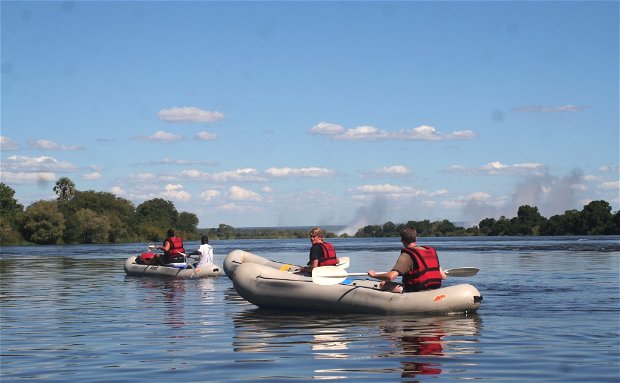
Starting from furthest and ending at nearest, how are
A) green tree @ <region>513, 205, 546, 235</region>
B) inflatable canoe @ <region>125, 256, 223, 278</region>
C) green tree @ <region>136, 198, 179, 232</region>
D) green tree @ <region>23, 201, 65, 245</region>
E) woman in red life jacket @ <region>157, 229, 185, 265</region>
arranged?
1. green tree @ <region>136, 198, 179, 232</region>
2. green tree @ <region>513, 205, 546, 235</region>
3. green tree @ <region>23, 201, 65, 245</region>
4. woman in red life jacket @ <region>157, 229, 185, 265</region>
5. inflatable canoe @ <region>125, 256, 223, 278</region>

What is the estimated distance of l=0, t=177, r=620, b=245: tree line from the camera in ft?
321

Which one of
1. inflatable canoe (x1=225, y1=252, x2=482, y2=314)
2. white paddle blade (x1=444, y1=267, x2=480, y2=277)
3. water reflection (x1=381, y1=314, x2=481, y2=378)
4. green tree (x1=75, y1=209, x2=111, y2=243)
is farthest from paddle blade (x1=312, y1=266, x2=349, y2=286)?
green tree (x1=75, y1=209, x2=111, y2=243)

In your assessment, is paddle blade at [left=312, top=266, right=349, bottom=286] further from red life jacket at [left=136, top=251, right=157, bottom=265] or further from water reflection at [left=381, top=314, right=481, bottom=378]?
red life jacket at [left=136, top=251, right=157, bottom=265]

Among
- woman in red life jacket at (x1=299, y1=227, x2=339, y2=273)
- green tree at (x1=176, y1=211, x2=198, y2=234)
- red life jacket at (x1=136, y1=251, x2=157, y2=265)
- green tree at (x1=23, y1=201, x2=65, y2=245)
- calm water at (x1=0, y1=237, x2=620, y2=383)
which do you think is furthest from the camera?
green tree at (x1=176, y1=211, x2=198, y2=234)

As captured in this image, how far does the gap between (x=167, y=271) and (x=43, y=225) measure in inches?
2858

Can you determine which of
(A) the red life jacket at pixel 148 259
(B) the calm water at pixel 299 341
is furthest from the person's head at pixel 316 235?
(A) the red life jacket at pixel 148 259

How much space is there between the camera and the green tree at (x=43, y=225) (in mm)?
97312

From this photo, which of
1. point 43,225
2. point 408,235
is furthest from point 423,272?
point 43,225

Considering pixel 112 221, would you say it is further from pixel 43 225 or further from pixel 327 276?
pixel 327 276

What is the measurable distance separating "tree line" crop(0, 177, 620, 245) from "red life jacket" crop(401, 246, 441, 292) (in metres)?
87.0

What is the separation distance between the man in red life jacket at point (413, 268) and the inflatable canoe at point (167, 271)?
13205 millimetres

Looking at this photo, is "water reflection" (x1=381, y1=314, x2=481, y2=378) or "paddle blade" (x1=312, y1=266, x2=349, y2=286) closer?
"water reflection" (x1=381, y1=314, x2=481, y2=378)

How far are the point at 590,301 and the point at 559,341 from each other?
6.21 m

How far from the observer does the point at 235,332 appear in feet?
47.4
